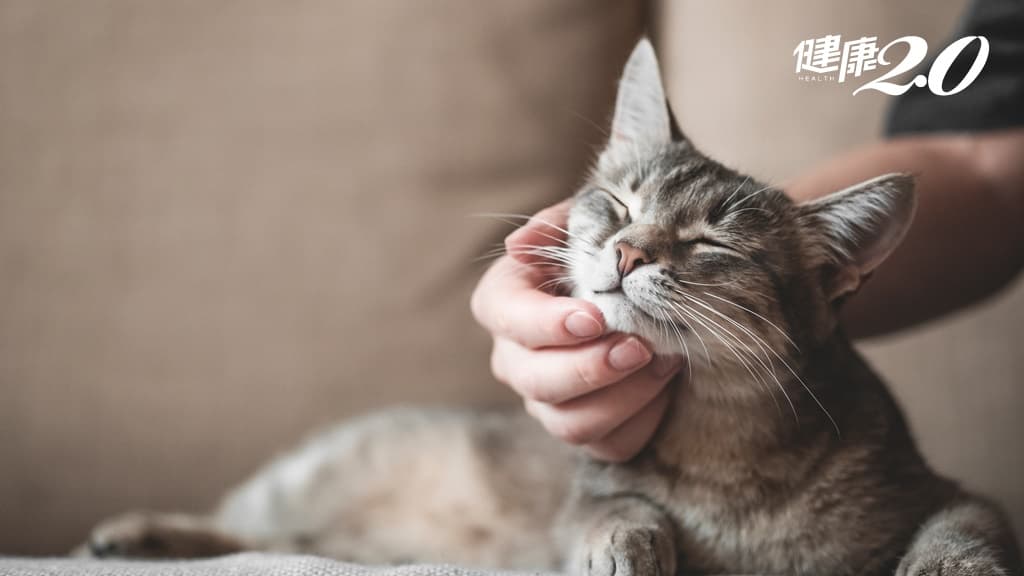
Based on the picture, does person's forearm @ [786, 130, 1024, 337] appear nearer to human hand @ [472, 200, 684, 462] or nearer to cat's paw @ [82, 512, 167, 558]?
human hand @ [472, 200, 684, 462]

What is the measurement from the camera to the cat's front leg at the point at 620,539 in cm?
67

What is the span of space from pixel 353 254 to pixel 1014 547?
3.23 feet

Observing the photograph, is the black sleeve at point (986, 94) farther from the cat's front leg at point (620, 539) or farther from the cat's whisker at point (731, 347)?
the cat's front leg at point (620, 539)

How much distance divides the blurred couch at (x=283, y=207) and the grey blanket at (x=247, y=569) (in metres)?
0.56

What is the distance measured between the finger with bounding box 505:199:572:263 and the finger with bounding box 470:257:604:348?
3cm

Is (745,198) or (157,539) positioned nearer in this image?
(745,198)

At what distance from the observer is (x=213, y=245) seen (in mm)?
1262

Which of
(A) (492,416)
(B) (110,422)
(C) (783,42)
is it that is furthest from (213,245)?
(C) (783,42)

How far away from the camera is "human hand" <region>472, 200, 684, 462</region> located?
0.68 metres

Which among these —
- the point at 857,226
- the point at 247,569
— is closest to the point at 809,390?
the point at 857,226

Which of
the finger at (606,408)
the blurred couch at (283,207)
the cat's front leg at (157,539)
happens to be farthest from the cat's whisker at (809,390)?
the cat's front leg at (157,539)

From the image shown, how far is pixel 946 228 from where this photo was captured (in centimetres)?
100

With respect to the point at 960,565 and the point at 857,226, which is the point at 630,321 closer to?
the point at 857,226

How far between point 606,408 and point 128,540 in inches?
27.8
